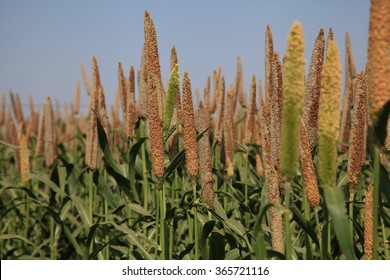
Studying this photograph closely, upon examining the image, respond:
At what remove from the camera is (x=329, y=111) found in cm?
156

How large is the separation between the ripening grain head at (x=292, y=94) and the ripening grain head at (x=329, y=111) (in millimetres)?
67

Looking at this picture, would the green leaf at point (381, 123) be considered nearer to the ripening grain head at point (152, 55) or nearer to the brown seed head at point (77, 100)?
the ripening grain head at point (152, 55)

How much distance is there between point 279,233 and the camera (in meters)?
2.13

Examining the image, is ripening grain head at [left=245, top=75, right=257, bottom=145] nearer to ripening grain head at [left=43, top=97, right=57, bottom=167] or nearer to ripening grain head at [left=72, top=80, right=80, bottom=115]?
ripening grain head at [left=43, top=97, right=57, bottom=167]

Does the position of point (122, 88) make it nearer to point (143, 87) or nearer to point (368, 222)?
point (143, 87)

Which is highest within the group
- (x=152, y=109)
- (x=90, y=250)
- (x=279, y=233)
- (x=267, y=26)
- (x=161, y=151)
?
(x=267, y=26)

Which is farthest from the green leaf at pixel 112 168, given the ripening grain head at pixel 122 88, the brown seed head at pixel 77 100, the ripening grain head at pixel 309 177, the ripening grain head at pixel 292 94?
the brown seed head at pixel 77 100

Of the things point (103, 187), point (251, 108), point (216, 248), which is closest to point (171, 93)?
point (216, 248)

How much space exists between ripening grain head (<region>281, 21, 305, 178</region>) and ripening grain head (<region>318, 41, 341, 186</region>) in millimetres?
67

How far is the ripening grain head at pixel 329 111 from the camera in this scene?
153cm

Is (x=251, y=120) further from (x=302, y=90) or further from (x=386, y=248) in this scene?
(x=302, y=90)
